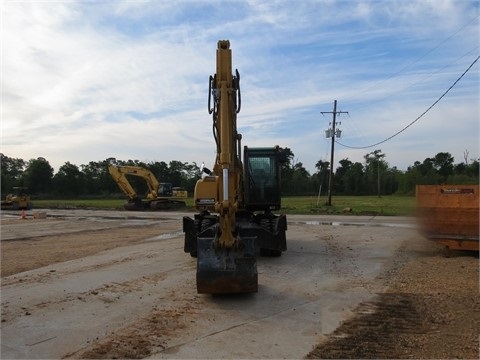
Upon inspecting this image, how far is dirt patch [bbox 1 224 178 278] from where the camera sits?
40.2ft

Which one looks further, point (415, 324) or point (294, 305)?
point (294, 305)

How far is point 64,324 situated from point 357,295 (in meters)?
4.71

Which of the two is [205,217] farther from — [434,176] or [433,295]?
[434,176]

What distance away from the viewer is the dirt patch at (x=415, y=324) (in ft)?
17.9

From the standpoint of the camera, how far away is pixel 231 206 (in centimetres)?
816

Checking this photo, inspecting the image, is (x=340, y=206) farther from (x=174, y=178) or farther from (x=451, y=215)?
(x=174, y=178)

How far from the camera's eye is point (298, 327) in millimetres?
6457

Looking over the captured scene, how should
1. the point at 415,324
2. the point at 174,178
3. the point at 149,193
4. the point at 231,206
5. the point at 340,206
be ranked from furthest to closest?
the point at 174,178, the point at 340,206, the point at 149,193, the point at 231,206, the point at 415,324

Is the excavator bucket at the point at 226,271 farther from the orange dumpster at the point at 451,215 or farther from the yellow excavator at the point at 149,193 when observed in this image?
the yellow excavator at the point at 149,193

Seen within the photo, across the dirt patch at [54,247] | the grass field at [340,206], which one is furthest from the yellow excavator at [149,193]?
the dirt patch at [54,247]

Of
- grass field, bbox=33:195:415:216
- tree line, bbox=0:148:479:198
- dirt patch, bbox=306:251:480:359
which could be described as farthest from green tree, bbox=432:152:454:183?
dirt patch, bbox=306:251:480:359

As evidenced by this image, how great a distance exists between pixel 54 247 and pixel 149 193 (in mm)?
27336

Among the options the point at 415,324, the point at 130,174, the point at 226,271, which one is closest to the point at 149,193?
the point at 130,174

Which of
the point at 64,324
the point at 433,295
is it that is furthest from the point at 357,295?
the point at 64,324
